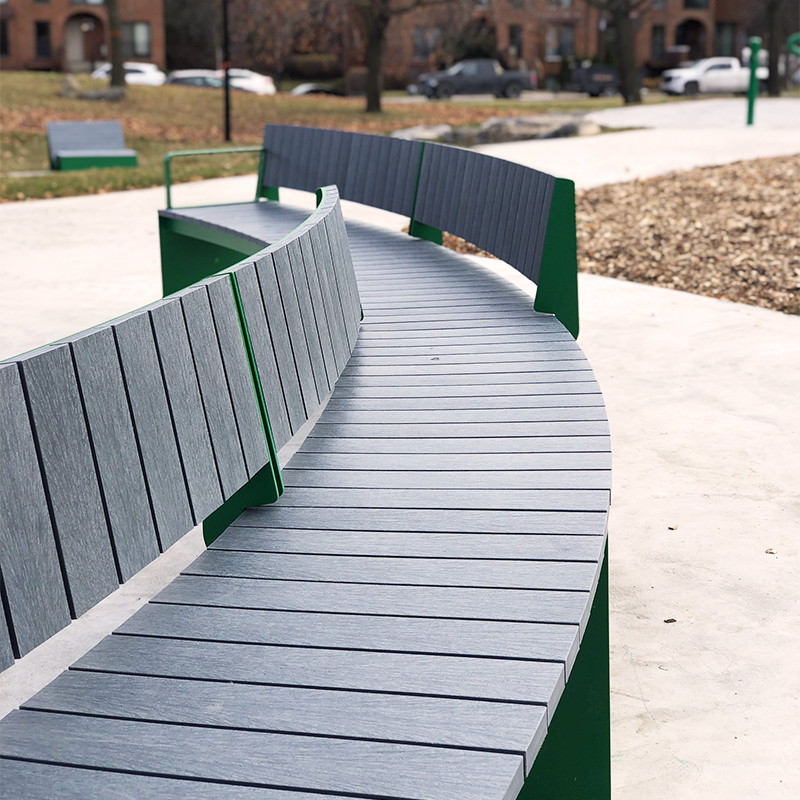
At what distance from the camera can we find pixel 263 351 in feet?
11.4

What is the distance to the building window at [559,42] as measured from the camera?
184 feet

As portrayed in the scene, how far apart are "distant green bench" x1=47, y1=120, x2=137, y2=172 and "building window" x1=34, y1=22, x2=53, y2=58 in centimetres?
3642

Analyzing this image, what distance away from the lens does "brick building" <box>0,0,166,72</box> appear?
51.1 metres

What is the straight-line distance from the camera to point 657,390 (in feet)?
21.3

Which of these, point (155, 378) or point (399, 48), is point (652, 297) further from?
point (399, 48)

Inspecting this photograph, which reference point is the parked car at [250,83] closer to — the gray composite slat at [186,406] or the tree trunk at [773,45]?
the tree trunk at [773,45]

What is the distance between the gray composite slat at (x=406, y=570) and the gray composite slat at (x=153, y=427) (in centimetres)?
25

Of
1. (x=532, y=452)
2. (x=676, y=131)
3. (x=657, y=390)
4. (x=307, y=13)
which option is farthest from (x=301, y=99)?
(x=532, y=452)

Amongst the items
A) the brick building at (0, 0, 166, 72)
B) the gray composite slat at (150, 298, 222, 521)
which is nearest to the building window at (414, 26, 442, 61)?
the brick building at (0, 0, 166, 72)

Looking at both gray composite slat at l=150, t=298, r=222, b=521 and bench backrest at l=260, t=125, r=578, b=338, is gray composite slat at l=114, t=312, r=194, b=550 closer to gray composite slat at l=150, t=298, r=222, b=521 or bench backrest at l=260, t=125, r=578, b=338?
gray composite slat at l=150, t=298, r=222, b=521

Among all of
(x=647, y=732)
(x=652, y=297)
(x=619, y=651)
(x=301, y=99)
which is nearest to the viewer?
(x=647, y=732)

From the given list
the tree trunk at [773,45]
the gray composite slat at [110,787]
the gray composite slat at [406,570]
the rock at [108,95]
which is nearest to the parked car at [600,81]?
the tree trunk at [773,45]

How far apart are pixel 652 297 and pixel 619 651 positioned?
553 centimetres

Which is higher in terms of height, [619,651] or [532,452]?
[532,452]
